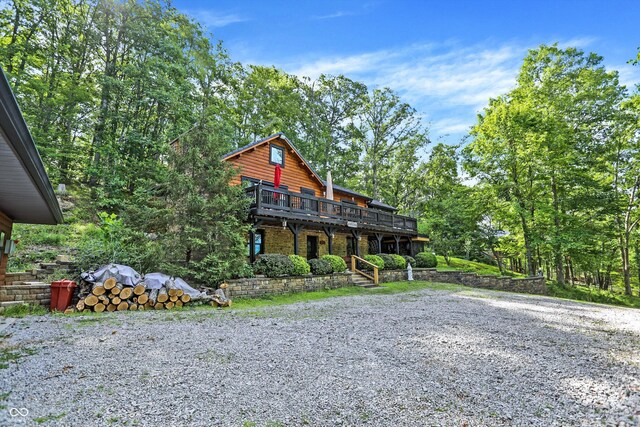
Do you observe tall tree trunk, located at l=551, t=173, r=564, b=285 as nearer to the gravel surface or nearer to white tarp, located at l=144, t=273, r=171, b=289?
the gravel surface

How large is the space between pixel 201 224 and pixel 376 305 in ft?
20.0

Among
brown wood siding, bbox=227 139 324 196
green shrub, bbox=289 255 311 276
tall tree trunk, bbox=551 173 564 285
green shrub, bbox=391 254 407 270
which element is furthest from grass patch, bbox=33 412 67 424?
tall tree trunk, bbox=551 173 564 285

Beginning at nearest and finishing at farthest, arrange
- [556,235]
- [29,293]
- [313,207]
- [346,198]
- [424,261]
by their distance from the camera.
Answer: [29,293] → [313,207] → [556,235] → [424,261] → [346,198]

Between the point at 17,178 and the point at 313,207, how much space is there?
11.0 meters

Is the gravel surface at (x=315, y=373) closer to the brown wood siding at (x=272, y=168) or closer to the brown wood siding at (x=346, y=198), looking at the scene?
the brown wood siding at (x=272, y=168)

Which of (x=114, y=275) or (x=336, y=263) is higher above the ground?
(x=114, y=275)

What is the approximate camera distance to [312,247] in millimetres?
17797

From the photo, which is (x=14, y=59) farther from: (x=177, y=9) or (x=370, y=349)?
(x=370, y=349)

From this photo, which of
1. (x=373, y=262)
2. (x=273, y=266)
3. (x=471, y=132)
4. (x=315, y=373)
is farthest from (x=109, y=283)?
(x=471, y=132)

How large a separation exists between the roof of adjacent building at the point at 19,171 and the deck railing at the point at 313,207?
6.32 metres

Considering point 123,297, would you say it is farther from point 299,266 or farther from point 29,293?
point 299,266

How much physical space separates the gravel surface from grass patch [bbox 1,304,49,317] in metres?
0.81

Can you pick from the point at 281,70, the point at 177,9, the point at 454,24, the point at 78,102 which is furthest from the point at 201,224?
the point at 281,70

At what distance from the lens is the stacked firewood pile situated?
730cm
